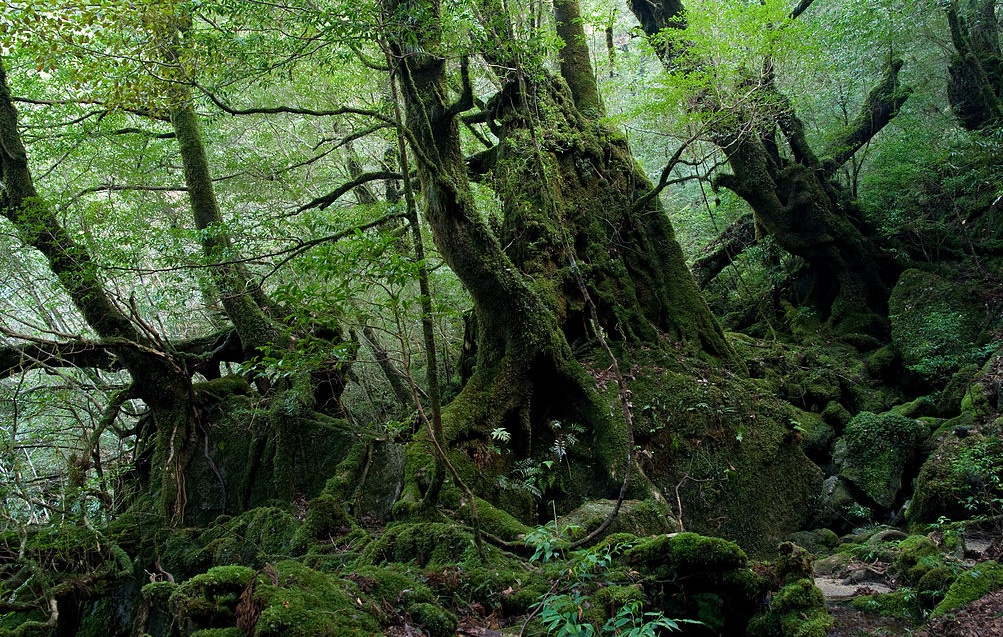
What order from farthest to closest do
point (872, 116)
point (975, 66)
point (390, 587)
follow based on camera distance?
point (872, 116) < point (975, 66) < point (390, 587)

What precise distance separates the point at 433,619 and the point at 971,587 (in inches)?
132

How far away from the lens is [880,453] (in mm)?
7336

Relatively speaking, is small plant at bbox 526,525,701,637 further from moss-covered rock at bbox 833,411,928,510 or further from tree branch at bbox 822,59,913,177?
tree branch at bbox 822,59,913,177

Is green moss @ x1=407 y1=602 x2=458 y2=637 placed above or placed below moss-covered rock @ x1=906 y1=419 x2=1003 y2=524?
above

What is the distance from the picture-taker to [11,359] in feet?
22.7

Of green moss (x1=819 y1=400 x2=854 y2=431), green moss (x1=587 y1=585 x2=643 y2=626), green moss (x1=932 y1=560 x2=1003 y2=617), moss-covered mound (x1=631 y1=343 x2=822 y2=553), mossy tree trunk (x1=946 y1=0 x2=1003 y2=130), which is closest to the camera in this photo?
green moss (x1=587 y1=585 x2=643 y2=626)

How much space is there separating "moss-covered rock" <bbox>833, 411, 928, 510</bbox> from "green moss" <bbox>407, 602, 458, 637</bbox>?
19.7ft

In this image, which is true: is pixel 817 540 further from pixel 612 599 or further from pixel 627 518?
pixel 612 599

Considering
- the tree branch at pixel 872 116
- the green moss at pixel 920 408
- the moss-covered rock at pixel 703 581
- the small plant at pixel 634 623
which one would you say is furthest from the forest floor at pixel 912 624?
the tree branch at pixel 872 116

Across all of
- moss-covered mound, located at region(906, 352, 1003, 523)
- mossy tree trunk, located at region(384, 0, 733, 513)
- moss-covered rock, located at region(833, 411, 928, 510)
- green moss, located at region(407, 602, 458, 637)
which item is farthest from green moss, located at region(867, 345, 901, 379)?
green moss, located at region(407, 602, 458, 637)

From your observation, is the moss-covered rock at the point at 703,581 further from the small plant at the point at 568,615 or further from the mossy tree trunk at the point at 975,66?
the mossy tree trunk at the point at 975,66

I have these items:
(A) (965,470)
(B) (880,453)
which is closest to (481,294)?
(A) (965,470)

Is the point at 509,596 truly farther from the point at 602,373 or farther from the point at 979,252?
the point at 979,252

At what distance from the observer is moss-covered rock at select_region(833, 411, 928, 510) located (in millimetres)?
7086
